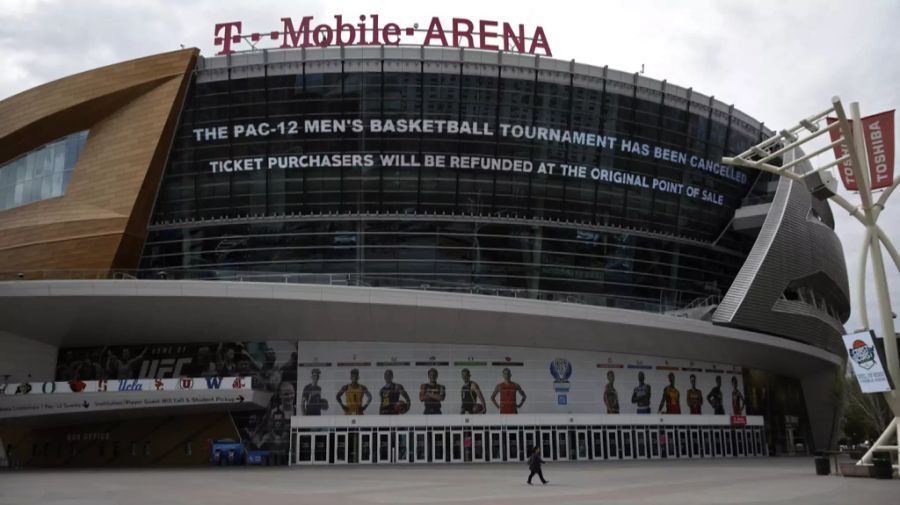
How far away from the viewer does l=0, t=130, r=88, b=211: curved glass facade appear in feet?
155

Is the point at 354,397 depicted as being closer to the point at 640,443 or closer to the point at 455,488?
the point at 640,443

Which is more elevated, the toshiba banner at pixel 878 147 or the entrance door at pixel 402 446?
the toshiba banner at pixel 878 147

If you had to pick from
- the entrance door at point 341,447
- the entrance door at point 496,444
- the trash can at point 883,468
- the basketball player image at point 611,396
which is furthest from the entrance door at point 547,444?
the trash can at point 883,468

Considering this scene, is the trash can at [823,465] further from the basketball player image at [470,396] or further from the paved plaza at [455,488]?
the basketball player image at [470,396]

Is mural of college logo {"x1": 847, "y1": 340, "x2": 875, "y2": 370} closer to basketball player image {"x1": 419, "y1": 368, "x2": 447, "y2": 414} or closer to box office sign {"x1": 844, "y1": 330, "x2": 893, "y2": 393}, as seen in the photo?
box office sign {"x1": 844, "y1": 330, "x2": 893, "y2": 393}

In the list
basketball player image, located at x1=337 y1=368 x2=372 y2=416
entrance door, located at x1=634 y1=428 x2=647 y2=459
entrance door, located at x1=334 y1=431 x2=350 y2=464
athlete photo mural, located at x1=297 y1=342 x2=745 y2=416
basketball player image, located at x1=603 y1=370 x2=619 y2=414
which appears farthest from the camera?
basketball player image, located at x1=603 y1=370 x2=619 y2=414

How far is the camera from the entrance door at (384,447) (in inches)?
1642

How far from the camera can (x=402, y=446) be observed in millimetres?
42000

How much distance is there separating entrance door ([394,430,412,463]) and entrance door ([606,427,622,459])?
38.1ft

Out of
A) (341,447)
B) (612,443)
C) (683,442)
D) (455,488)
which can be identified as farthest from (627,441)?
(455,488)

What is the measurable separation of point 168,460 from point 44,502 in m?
24.4

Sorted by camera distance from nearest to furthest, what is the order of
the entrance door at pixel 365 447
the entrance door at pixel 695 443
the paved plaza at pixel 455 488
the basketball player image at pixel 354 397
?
the paved plaza at pixel 455 488
the entrance door at pixel 365 447
the basketball player image at pixel 354 397
the entrance door at pixel 695 443

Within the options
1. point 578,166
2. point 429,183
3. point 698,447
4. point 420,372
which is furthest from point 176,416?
point 698,447

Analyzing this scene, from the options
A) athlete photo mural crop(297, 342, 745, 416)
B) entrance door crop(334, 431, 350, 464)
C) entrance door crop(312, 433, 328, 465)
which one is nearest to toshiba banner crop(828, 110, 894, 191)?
athlete photo mural crop(297, 342, 745, 416)
